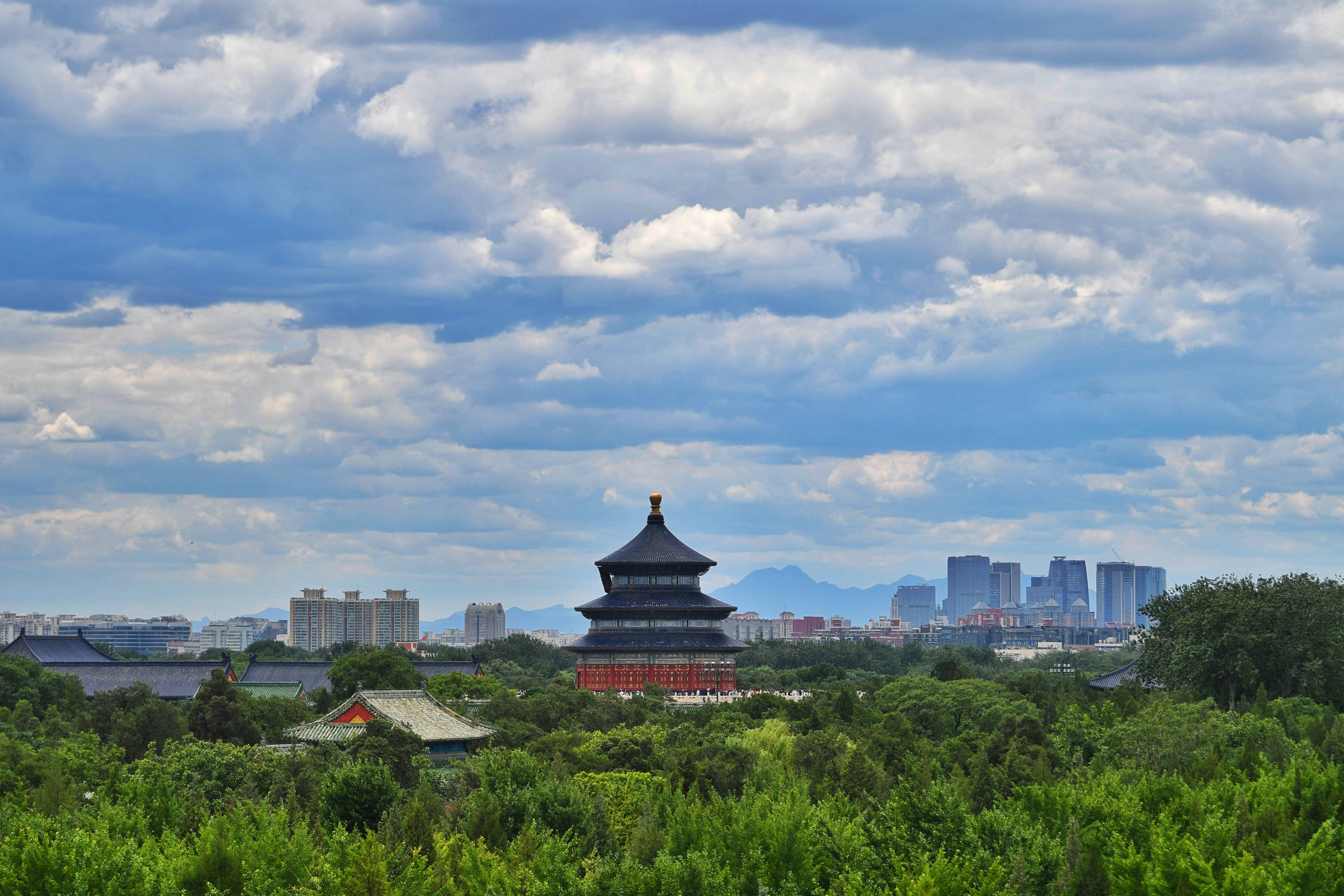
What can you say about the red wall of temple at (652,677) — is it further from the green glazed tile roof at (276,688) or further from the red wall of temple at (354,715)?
the red wall of temple at (354,715)

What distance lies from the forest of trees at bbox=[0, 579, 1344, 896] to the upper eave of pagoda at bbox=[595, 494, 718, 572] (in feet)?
79.2

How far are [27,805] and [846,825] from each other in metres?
25.9

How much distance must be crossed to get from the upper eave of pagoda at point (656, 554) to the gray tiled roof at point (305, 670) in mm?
23946

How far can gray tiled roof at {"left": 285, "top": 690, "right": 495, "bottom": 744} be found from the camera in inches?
2480

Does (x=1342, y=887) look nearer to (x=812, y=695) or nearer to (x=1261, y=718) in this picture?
(x=1261, y=718)

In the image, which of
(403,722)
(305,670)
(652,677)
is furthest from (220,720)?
(305,670)

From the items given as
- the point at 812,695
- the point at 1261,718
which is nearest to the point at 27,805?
the point at 1261,718

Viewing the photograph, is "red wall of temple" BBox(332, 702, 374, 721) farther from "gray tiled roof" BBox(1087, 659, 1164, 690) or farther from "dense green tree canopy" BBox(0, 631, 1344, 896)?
"gray tiled roof" BBox(1087, 659, 1164, 690)

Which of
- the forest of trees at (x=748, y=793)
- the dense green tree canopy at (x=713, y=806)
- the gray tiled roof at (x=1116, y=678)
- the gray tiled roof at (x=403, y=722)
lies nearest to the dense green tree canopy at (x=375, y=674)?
the forest of trees at (x=748, y=793)

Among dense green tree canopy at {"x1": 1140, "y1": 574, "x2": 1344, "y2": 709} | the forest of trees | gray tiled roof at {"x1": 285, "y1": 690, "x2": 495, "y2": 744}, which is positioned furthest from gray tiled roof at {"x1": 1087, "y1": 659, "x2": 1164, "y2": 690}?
gray tiled roof at {"x1": 285, "y1": 690, "x2": 495, "y2": 744}

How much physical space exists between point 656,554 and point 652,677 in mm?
9098

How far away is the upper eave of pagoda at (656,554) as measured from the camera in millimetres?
Answer: 106938

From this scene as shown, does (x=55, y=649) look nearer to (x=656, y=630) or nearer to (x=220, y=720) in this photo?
(x=656, y=630)

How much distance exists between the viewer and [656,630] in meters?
105
